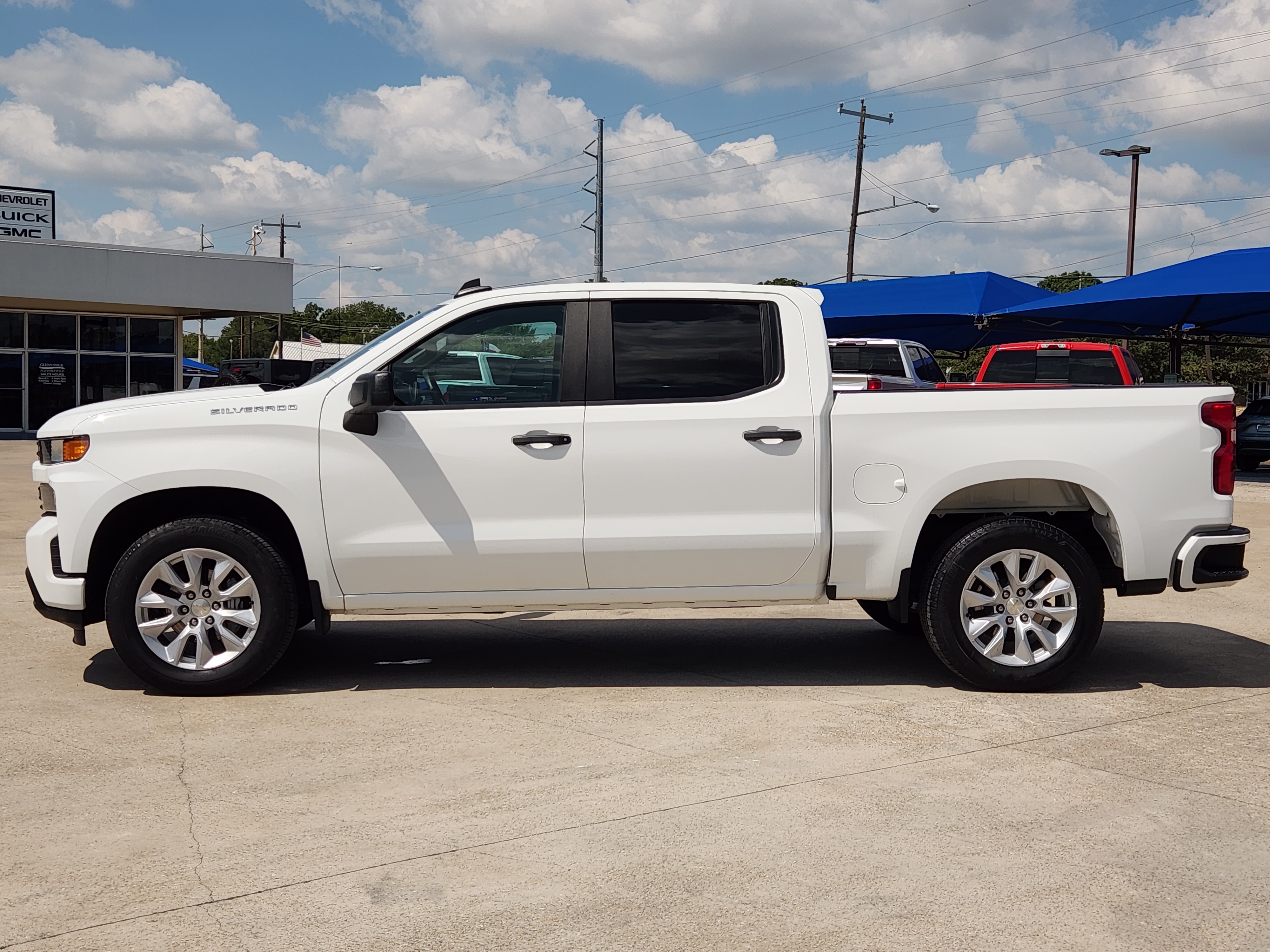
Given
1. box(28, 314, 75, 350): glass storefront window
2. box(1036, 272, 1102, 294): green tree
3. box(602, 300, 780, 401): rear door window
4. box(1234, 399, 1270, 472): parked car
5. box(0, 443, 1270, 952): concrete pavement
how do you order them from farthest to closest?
1. box(1036, 272, 1102, 294): green tree
2. box(28, 314, 75, 350): glass storefront window
3. box(1234, 399, 1270, 472): parked car
4. box(602, 300, 780, 401): rear door window
5. box(0, 443, 1270, 952): concrete pavement

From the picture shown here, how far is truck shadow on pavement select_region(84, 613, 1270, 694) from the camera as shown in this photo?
684cm

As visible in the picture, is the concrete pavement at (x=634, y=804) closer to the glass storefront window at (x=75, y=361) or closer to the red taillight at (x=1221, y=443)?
the red taillight at (x=1221, y=443)

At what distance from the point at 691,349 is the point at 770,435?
23.3 inches

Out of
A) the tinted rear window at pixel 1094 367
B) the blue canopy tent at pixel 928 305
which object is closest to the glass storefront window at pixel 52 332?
the blue canopy tent at pixel 928 305

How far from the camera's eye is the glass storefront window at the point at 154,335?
34.4 meters

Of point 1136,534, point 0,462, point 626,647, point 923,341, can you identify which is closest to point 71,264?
point 0,462

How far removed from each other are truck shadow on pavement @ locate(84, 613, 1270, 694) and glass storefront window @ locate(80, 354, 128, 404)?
27929 millimetres

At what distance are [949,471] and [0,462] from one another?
2131 centimetres

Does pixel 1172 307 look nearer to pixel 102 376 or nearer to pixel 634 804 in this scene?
pixel 634 804

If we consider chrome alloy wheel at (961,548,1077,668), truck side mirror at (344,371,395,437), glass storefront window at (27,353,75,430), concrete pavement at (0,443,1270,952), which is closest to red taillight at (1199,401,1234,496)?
chrome alloy wheel at (961,548,1077,668)

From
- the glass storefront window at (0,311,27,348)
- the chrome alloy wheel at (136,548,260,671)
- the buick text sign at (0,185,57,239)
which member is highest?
the buick text sign at (0,185,57,239)

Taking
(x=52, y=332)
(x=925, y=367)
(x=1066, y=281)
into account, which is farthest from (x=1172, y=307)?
(x=1066, y=281)

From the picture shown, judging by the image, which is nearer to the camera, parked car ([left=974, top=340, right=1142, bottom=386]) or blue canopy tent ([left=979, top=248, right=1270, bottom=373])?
parked car ([left=974, top=340, right=1142, bottom=386])

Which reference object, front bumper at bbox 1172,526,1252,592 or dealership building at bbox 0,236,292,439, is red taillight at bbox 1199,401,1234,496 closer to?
front bumper at bbox 1172,526,1252,592
